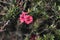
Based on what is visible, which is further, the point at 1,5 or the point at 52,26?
the point at 1,5

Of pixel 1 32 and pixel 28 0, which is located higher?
pixel 28 0

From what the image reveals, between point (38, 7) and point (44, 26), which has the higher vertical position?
point (38, 7)

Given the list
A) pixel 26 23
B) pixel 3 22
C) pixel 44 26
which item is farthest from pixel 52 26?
pixel 3 22

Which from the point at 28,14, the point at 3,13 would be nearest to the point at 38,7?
the point at 28,14

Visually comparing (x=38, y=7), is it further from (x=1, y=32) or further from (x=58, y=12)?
(x=1, y=32)

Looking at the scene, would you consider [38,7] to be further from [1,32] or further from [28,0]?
[1,32]

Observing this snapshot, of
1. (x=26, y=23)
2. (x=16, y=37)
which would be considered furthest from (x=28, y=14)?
(x=16, y=37)

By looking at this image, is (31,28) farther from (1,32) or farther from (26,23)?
(1,32)
